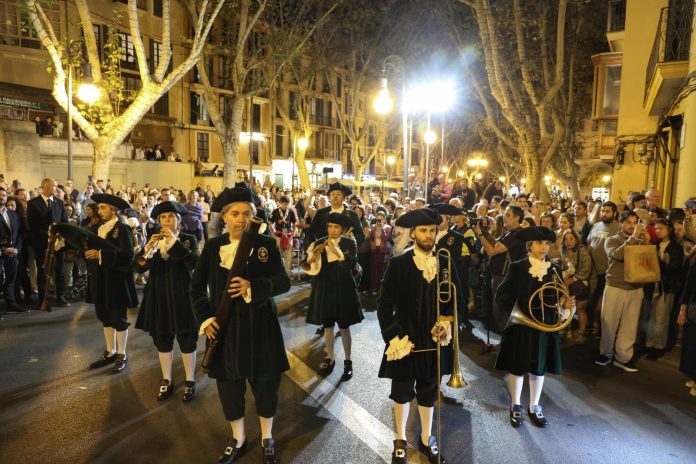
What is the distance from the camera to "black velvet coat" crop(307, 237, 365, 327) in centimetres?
627

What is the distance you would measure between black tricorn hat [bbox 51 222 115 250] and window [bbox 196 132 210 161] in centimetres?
3583

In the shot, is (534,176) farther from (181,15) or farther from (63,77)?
(181,15)

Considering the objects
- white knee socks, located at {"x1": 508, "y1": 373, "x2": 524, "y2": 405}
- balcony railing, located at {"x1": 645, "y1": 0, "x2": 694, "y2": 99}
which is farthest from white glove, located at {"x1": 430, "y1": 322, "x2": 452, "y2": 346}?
balcony railing, located at {"x1": 645, "y1": 0, "x2": 694, "y2": 99}

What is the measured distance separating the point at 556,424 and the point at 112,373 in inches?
196

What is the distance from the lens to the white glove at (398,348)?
4.18 metres

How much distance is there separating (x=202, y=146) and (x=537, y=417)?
3953cm

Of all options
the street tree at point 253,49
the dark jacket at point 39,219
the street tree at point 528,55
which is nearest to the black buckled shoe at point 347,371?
the dark jacket at point 39,219

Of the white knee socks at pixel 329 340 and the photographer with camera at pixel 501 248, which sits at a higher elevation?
the photographer with camera at pixel 501 248

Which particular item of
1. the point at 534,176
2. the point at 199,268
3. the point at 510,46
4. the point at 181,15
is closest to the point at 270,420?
the point at 199,268

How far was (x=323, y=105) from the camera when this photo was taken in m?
56.2

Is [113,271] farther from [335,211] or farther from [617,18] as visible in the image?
[617,18]

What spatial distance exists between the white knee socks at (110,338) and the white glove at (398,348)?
402 cm

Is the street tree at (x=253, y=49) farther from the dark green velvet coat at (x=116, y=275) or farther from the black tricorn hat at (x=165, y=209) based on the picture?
the black tricorn hat at (x=165, y=209)

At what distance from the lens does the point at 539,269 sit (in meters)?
5.11
